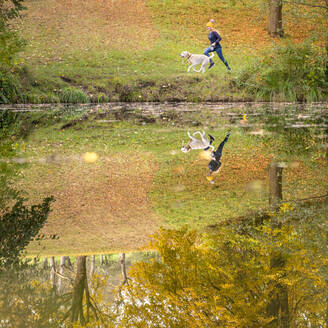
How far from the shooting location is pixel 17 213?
3803 millimetres

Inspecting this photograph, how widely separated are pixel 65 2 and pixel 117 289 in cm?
2186

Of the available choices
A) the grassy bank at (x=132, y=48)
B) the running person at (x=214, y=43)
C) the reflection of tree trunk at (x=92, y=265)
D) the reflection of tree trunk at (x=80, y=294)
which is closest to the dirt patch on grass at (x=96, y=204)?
the reflection of tree trunk at (x=92, y=265)

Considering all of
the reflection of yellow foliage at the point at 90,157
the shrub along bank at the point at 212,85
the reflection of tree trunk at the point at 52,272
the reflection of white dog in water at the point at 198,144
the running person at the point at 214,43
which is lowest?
the reflection of tree trunk at the point at 52,272

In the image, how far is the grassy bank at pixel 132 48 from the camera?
16.6 meters

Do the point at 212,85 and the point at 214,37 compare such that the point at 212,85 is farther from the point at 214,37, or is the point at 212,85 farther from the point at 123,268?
the point at 123,268

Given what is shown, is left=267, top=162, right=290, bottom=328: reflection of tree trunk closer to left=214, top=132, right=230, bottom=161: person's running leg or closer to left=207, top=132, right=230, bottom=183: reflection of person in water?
left=207, top=132, right=230, bottom=183: reflection of person in water

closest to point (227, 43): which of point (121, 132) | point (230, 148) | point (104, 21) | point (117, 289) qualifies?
point (104, 21)

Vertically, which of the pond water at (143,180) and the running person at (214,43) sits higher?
the running person at (214,43)

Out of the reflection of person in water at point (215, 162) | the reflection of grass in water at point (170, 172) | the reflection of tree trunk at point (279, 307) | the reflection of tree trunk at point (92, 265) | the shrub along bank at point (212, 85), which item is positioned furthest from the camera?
the shrub along bank at point (212, 85)

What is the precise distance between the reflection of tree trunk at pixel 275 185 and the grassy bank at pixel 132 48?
403 inches

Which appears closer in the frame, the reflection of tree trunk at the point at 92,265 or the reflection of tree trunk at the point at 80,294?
the reflection of tree trunk at the point at 80,294

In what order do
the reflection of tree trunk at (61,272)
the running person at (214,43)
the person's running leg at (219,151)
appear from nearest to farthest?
the reflection of tree trunk at (61,272)
the person's running leg at (219,151)
the running person at (214,43)

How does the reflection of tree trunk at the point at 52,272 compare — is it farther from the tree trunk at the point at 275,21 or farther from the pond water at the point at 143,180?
the tree trunk at the point at 275,21

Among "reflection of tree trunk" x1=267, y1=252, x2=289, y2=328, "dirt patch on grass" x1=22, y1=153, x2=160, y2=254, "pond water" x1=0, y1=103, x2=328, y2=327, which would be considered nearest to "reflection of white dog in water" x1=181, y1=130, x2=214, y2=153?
"pond water" x1=0, y1=103, x2=328, y2=327
